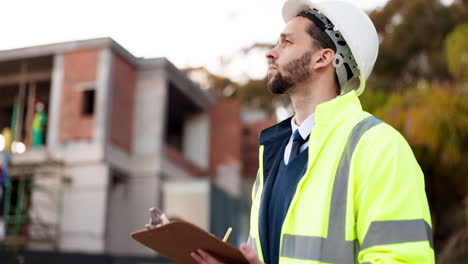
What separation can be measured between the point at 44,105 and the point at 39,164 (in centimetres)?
310

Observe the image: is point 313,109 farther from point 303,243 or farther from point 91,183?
point 91,183

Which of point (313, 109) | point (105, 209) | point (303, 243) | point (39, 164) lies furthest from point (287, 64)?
point (39, 164)

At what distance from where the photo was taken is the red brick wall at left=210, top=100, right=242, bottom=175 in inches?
794

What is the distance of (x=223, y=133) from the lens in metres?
20.2

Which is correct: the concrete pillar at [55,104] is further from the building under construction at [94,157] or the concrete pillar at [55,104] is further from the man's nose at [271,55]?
the man's nose at [271,55]

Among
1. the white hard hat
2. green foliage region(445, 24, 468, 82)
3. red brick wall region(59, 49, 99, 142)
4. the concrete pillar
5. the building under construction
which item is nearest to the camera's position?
the white hard hat

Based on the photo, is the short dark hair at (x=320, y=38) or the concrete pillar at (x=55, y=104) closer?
the short dark hair at (x=320, y=38)

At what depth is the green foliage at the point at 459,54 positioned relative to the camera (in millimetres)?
10922

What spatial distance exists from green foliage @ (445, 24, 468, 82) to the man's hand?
32.6ft

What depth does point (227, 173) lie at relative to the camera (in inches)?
789

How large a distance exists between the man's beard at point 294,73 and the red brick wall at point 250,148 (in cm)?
1883

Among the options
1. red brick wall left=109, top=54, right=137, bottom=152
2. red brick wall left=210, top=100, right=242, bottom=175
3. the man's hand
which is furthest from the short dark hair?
red brick wall left=210, top=100, right=242, bottom=175

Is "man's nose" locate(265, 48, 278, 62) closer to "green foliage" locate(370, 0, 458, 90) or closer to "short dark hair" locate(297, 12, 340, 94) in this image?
"short dark hair" locate(297, 12, 340, 94)

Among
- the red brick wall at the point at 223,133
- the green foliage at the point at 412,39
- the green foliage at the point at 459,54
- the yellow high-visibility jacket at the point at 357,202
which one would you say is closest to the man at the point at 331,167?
the yellow high-visibility jacket at the point at 357,202
